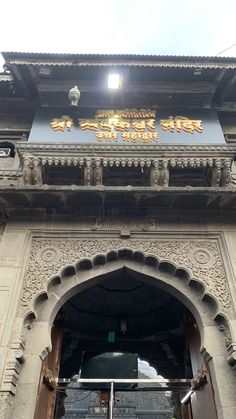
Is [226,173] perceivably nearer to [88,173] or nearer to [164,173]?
[164,173]

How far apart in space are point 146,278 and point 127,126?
3.49 metres

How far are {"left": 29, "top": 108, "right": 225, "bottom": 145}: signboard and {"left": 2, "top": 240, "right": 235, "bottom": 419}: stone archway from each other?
8.28ft

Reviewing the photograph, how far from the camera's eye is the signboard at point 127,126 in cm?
707

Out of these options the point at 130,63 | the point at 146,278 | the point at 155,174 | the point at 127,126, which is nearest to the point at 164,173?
the point at 155,174

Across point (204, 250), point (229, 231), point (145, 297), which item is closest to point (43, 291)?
point (204, 250)

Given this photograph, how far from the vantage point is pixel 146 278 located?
6.16 m

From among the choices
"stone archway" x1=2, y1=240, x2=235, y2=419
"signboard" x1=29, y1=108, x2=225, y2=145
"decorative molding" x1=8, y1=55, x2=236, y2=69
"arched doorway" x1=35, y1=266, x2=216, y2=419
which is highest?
"decorative molding" x1=8, y1=55, x2=236, y2=69

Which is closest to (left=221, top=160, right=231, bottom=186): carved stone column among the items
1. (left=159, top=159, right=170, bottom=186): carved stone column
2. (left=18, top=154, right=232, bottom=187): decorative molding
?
(left=18, top=154, right=232, bottom=187): decorative molding

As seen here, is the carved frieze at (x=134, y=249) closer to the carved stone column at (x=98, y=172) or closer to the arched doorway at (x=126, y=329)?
the carved stone column at (x=98, y=172)

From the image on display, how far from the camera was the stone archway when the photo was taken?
484cm

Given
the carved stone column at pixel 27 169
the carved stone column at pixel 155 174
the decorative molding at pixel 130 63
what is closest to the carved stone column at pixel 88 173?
the carved stone column at pixel 27 169

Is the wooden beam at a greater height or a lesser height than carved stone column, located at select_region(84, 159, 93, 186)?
greater

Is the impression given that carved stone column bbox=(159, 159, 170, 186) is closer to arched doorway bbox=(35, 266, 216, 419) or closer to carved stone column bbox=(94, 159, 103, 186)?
carved stone column bbox=(94, 159, 103, 186)

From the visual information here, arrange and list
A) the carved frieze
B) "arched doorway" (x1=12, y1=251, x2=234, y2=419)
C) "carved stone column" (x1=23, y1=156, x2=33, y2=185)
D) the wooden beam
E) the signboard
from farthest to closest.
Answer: the wooden beam
the signboard
"carved stone column" (x1=23, y1=156, x2=33, y2=185)
the carved frieze
"arched doorway" (x1=12, y1=251, x2=234, y2=419)
